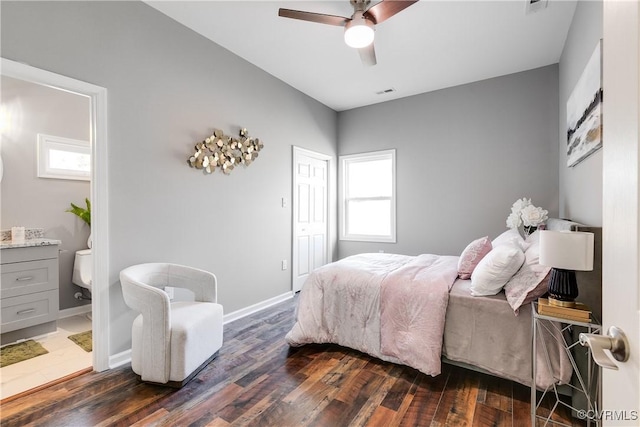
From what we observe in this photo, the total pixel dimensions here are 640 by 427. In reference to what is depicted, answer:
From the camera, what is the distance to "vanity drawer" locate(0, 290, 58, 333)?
97.6 inches

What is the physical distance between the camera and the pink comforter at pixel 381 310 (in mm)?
2039

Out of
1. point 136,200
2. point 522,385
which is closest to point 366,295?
point 522,385

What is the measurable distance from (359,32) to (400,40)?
38.9 inches

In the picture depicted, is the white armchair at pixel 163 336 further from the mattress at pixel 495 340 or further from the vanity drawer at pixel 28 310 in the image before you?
the mattress at pixel 495 340

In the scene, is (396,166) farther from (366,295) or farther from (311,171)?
(366,295)

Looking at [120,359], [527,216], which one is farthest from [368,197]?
[120,359]

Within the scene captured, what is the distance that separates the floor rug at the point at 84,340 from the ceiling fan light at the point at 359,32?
3420mm

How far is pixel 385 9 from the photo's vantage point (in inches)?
81.2

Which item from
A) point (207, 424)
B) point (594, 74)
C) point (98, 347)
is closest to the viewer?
point (207, 424)

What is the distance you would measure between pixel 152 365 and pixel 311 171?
127 inches

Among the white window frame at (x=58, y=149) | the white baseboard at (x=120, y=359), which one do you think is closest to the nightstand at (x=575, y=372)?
the white baseboard at (x=120, y=359)

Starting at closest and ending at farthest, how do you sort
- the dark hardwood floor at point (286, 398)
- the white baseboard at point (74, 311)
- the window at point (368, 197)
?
the dark hardwood floor at point (286, 398) → the white baseboard at point (74, 311) → the window at point (368, 197)

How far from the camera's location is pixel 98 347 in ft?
7.02

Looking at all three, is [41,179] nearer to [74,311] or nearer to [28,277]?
[28,277]
